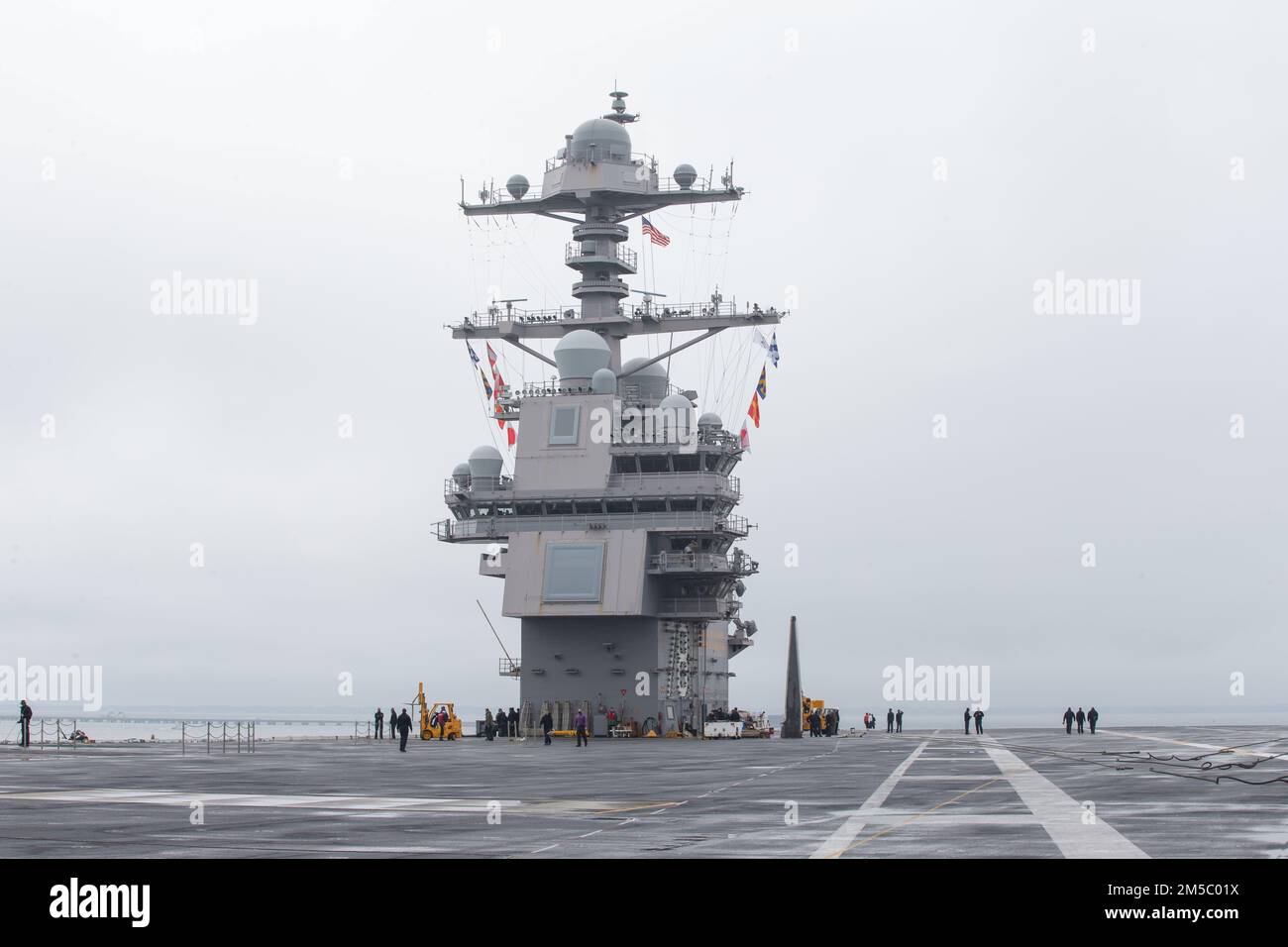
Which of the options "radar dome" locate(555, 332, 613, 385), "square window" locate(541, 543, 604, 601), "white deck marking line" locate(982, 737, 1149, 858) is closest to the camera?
"white deck marking line" locate(982, 737, 1149, 858)

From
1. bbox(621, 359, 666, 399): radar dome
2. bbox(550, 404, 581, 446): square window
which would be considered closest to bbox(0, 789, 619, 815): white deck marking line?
bbox(550, 404, 581, 446): square window

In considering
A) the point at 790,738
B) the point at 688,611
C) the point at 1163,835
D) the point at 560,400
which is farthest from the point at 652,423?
the point at 1163,835

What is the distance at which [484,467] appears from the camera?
63.2 metres

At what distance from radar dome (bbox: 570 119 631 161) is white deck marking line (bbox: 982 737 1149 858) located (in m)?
40.1

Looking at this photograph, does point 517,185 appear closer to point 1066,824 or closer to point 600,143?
point 600,143

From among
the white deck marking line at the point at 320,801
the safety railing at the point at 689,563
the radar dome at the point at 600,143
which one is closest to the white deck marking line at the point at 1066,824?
the white deck marking line at the point at 320,801

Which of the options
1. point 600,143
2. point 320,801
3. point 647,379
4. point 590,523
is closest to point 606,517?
point 590,523

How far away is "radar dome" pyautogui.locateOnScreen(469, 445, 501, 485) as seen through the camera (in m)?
63.1

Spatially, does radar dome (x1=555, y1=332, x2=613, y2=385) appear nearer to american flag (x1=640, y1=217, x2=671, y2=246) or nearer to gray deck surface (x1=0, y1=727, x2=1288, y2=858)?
american flag (x1=640, y1=217, x2=671, y2=246)

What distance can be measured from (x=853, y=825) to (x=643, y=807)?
15.1 ft

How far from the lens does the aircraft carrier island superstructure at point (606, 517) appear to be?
2356 inches

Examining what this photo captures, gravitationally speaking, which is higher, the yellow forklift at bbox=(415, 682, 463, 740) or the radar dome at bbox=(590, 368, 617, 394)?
the radar dome at bbox=(590, 368, 617, 394)
